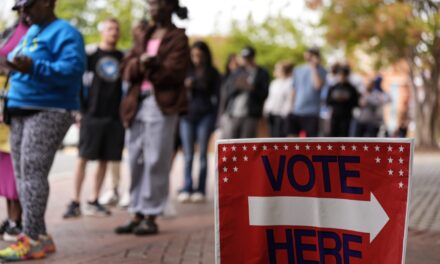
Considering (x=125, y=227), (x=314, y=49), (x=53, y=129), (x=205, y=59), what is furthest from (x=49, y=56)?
(x=314, y=49)

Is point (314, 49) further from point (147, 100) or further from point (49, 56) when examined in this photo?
point (49, 56)

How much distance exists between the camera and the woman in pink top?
5613 millimetres

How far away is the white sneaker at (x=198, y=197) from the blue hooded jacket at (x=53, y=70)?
4192 millimetres

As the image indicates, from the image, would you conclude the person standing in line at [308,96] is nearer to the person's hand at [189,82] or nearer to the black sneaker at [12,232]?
the person's hand at [189,82]

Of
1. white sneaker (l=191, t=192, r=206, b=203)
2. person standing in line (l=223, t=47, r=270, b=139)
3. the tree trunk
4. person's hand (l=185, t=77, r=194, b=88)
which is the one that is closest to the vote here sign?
white sneaker (l=191, t=192, r=206, b=203)

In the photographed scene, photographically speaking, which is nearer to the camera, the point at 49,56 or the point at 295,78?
the point at 49,56

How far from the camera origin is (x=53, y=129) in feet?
Answer: 17.4

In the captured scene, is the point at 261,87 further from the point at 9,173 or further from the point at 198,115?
the point at 9,173

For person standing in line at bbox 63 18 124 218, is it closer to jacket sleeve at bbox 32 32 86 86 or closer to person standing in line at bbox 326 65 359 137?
jacket sleeve at bbox 32 32 86 86

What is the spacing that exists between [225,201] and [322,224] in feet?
1.57

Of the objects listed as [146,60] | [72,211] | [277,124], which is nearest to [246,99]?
[72,211]

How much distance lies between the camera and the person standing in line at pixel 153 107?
6.38m

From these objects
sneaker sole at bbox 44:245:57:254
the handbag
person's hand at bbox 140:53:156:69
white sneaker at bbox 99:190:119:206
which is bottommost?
white sneaker at bbox 99:190:119:206

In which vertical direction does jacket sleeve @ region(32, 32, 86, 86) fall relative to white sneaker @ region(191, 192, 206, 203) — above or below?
above
